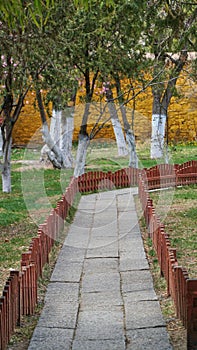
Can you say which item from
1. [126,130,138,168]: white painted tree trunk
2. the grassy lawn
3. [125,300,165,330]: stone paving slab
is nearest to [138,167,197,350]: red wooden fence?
[125,300,165,330]: stone paving slab

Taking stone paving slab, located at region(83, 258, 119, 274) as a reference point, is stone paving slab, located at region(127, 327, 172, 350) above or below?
above

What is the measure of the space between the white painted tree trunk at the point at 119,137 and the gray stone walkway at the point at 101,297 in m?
13.3

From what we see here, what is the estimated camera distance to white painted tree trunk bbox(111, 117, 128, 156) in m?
25.6

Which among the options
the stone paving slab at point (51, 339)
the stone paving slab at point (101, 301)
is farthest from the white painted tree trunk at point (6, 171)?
the stone paving slab at point (51, 339)

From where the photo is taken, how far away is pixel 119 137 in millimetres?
25953

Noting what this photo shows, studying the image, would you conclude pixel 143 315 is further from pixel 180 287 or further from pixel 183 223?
pixel 183 223

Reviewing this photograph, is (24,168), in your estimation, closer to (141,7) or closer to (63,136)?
(63,136)

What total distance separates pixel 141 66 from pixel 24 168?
7965 mm

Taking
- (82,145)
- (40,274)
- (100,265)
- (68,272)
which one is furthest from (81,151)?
(40,274)

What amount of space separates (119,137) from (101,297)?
18460mm

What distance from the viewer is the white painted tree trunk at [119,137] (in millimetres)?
25634

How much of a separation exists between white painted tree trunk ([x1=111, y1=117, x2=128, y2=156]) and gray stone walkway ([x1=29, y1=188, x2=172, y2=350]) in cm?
1330

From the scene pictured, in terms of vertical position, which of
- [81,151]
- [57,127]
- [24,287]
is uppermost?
[57,127]

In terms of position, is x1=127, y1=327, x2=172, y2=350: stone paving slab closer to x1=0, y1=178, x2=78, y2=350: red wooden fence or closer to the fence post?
the fence post
